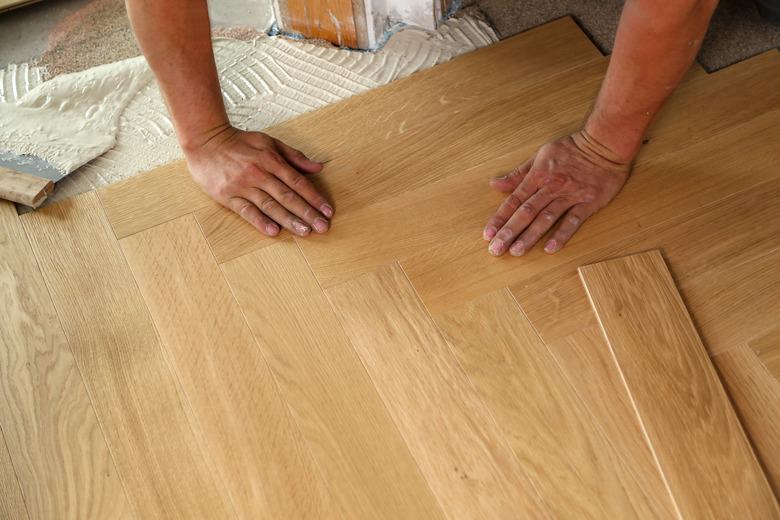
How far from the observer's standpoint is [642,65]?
4.63 ft

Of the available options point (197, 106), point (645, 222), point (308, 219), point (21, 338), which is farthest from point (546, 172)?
point (21, 338)

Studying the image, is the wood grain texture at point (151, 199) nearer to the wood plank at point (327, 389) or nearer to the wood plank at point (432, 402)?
the wood plank at point (327, 389)

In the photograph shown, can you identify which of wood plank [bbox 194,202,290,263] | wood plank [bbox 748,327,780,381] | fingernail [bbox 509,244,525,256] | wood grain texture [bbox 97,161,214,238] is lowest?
wood plank [bbox 748,327,780,381]

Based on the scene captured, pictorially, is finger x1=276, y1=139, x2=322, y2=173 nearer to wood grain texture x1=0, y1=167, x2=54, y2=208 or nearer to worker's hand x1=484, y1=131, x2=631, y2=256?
worker's hand x1=484, y1=131, x2=631, y2=256

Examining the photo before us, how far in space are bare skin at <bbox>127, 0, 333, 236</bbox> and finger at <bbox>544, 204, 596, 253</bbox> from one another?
1.41ft

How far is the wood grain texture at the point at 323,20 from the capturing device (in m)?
1.85

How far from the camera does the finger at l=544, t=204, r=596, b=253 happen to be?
1490 mm

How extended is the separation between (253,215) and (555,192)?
58 cm

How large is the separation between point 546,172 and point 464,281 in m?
0.29

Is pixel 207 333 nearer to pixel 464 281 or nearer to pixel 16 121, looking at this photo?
pixel 464 281

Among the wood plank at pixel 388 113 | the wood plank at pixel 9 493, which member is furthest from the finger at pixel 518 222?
the wood plank at pixel 9 493

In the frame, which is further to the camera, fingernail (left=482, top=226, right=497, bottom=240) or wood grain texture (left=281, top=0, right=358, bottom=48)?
wood grain texture (left=281, top=0, right=358, bottom=48)

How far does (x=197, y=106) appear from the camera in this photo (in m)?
1.58

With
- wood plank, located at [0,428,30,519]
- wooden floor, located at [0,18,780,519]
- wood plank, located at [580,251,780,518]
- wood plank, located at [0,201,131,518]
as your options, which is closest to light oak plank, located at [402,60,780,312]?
wooden floor, located at [0,18,780,519]
